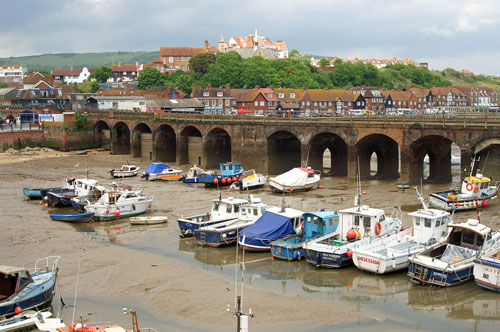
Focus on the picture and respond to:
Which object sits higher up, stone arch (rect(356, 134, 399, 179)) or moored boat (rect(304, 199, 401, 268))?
stone arch (rect(356, 134, 399, 179))

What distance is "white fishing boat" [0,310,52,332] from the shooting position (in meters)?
21.3

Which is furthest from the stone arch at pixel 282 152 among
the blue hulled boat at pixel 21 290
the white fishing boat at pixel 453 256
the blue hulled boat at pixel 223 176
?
the blue hulled boat at pixel 21 290

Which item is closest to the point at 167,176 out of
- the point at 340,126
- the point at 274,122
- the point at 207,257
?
the point at 274,122

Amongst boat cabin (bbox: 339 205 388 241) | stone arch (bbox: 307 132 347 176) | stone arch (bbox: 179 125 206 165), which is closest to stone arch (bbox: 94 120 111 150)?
stone arch (bbox: 179 125 206 165)

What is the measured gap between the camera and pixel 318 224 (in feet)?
108

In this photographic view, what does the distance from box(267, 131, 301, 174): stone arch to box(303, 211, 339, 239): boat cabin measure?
29525 millimetres

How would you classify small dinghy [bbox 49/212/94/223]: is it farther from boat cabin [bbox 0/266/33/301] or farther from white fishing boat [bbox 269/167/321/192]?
boat cabin [bbox 0/266/33/301]

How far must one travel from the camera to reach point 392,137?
173 ft

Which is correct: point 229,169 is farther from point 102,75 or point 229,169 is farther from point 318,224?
point 102,75

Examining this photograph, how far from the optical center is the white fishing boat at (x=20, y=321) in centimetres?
2128

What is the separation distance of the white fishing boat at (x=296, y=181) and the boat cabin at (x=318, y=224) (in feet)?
55.0

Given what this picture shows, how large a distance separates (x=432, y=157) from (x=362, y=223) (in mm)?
25779

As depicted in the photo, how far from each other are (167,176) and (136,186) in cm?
569

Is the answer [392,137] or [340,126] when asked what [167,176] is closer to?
[340,126]
